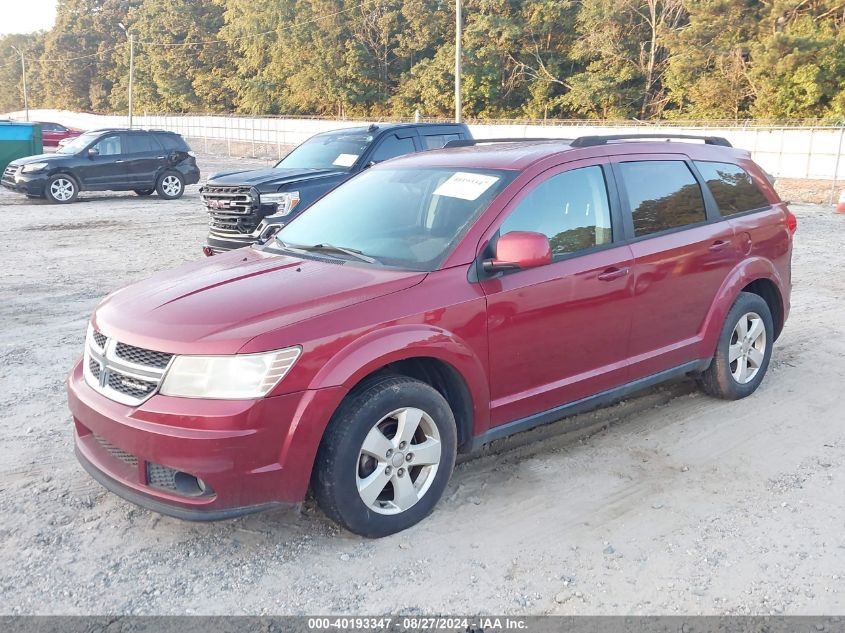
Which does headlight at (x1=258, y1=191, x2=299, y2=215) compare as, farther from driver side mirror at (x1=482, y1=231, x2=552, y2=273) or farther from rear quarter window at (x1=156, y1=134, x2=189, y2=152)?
rear quarter window at (x1=156, y1=134, x2=189, y2=152)

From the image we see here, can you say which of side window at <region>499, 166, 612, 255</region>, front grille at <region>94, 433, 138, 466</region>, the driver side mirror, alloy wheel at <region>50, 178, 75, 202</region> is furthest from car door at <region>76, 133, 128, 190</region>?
the driver side mirror

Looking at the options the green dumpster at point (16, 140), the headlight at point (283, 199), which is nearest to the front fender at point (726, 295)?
the headlight at point (283, 199)

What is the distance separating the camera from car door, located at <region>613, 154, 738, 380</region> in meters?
4.60

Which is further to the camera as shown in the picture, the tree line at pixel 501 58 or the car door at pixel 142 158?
the tree line at pixel 501 58

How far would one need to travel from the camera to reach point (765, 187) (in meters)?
5.72

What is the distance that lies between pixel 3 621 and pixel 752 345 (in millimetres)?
4808

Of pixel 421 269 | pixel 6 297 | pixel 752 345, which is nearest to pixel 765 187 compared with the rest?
pixel 752 345

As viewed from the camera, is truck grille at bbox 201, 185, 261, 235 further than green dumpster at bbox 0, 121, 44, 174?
No

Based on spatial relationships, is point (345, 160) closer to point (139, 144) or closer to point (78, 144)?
point (139, 144)

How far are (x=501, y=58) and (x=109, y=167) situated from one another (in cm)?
3744

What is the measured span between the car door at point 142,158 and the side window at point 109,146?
17cm

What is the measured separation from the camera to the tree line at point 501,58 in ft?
126

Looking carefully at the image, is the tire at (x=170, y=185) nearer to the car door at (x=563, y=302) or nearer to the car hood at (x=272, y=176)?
the car hood at (x=272, y=176)

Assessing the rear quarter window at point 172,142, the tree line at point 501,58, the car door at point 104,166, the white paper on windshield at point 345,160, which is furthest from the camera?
the tree line at point 501,58
